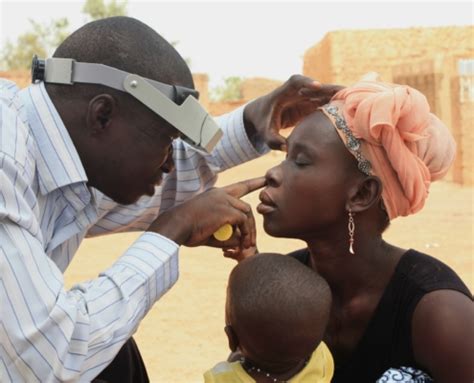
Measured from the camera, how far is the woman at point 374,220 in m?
2.63

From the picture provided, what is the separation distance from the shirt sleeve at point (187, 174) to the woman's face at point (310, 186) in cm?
73

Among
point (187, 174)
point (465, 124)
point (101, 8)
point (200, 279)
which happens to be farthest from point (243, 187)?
point (101, 8)

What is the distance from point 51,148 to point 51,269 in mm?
439

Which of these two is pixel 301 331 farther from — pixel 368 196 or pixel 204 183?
pixel 204 183

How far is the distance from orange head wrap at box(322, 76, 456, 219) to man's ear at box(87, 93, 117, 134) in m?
0.79

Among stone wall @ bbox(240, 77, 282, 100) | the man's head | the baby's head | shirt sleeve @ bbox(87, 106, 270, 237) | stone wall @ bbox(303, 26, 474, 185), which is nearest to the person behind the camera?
the baby's head

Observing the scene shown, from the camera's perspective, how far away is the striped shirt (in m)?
2.29

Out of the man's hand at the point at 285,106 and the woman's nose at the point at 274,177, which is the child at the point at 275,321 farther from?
the man's hand at the point at 285,106

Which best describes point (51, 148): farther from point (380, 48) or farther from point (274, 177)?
point (380, 48)

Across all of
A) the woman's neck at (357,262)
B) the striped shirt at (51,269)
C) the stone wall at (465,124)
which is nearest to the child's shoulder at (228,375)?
the striped shirt at (51,269)

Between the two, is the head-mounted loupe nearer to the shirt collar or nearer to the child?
the shirt collar

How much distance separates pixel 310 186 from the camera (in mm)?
2748

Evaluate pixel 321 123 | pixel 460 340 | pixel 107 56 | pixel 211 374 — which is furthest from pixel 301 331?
pixel 107 56

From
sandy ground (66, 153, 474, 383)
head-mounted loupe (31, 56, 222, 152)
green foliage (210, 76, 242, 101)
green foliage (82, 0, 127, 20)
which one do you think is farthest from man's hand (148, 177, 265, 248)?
green foliage (210, 76, 242, 101)
